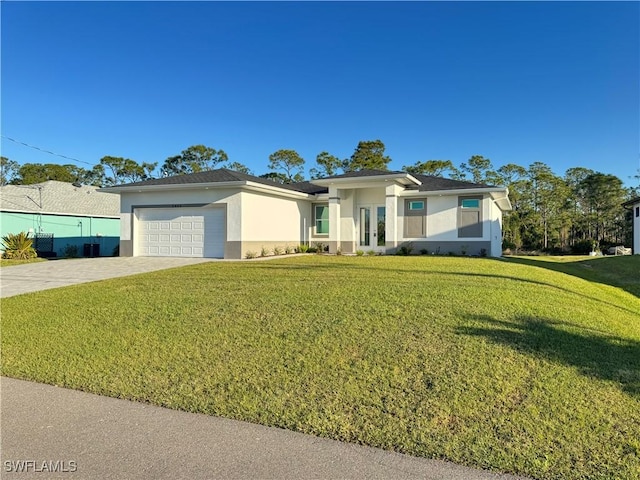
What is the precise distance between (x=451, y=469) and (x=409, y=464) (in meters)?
0.31

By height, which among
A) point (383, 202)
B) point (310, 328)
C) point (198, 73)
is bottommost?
point (310, 328)

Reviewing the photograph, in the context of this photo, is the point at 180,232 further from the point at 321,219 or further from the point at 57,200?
the point at 57,200

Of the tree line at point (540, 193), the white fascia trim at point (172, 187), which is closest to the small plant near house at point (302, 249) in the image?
the white fascia trim at point (172, 187)

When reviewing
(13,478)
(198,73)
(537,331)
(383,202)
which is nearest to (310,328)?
(537,331)

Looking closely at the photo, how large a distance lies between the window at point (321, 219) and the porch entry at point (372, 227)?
194 cm

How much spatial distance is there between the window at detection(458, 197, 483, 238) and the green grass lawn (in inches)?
436

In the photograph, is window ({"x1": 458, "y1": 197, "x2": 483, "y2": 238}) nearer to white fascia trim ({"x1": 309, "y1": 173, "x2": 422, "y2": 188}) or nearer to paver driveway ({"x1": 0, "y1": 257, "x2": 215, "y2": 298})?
white fascia trim ({"x1": 309, "y1": 173, "x2": 422, "y2": 188})

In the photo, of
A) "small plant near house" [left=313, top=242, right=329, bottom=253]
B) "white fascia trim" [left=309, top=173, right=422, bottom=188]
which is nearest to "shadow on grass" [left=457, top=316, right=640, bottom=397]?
"white fascia trim" [left=309, top=173, right=422, bottom=188]

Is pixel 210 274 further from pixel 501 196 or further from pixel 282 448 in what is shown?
pixel 501 196

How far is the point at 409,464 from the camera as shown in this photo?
321 cm

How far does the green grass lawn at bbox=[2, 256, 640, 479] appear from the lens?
3.56 metres

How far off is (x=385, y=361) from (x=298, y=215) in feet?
56.8

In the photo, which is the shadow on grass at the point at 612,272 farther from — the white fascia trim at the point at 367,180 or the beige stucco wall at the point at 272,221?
the beige stucco wall at the point at 272,221

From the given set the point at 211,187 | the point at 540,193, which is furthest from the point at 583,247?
the point at 211,187
